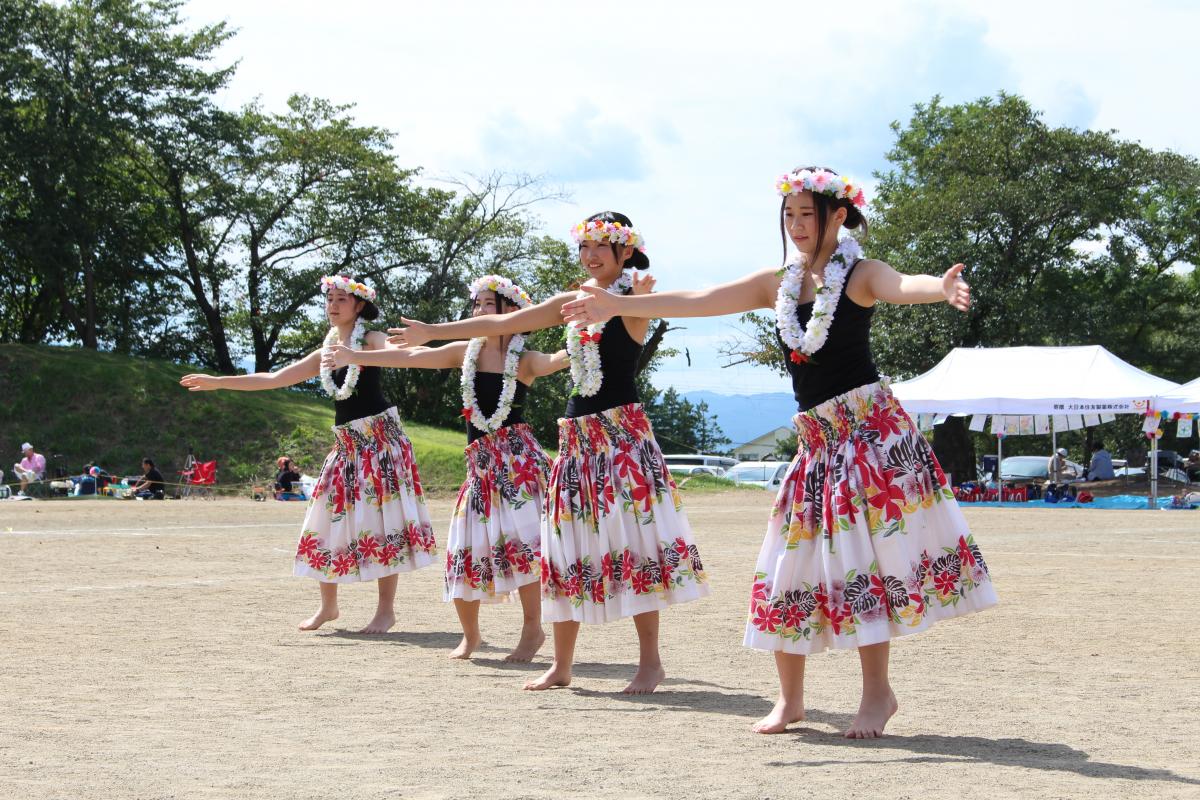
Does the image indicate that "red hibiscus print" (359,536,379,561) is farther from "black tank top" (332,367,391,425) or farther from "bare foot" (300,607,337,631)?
"black tank top" (332,367,391,425)

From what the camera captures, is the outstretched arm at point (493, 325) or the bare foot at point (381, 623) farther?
the bare foot at point (381, 623)

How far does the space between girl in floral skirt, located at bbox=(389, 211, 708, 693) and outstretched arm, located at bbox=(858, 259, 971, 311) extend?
166 centimetres

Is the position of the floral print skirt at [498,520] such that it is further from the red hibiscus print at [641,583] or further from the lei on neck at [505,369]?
the red hibiscus print at [641,583]

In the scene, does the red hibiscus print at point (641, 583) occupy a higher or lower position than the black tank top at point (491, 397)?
lower

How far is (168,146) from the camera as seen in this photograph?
3869 centimetres

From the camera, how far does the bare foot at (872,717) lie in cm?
501

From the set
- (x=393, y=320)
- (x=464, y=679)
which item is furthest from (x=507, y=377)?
(x=393, y=320)

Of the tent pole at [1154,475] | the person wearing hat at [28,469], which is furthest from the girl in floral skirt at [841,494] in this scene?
the person wearing hat at [28,469]

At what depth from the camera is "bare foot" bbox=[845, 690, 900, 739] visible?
16.4 feet

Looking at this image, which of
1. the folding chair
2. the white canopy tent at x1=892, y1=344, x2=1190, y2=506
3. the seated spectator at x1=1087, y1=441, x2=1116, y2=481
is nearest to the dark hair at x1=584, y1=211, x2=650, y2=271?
the white canopy tent at x1=892, y1=344, x2=1190, y2=506

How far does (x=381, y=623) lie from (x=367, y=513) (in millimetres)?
708

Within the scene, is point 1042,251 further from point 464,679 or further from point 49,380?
point 464,679

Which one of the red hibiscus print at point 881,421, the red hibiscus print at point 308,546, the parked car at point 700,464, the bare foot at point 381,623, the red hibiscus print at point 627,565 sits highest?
the red hibiscus print at point 881,421

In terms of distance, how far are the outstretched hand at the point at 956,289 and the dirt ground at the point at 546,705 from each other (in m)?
1.48
